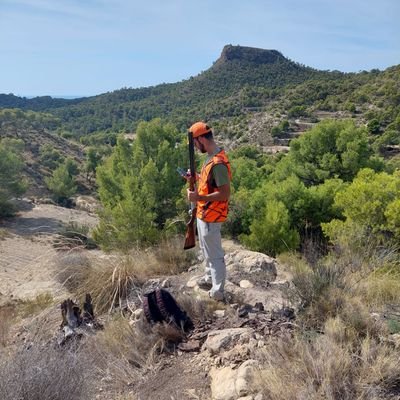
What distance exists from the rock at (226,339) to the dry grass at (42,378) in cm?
103

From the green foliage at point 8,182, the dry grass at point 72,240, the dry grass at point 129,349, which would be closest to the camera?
the dry grass at point 129,349

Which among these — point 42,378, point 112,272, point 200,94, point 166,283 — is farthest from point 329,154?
point 200,94

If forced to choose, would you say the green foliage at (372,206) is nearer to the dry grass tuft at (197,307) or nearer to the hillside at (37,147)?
the dry grass tuft at (197,307)

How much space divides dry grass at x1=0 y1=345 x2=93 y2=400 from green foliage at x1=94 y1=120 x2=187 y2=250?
7.64m

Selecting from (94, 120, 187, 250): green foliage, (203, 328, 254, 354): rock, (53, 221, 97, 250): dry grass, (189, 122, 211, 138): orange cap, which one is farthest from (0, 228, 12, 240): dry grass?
(203, 328, 254, 354): rock

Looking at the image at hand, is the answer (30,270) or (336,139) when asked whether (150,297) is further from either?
(336,139)

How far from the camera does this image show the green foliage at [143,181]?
11.4 m

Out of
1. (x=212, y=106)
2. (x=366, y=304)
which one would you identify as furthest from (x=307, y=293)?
(x=212, y=106)

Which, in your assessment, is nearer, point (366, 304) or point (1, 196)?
point (366, 304)

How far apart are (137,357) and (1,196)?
24.3 metres

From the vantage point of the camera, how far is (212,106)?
235ft

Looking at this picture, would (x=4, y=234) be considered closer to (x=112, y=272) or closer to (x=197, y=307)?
(x=112, y=272)

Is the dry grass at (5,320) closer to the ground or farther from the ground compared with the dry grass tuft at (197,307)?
closer to the ground

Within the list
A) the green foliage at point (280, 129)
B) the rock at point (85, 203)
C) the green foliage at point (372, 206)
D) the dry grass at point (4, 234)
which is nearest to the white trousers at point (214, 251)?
the green foliage at point (372, 206)
